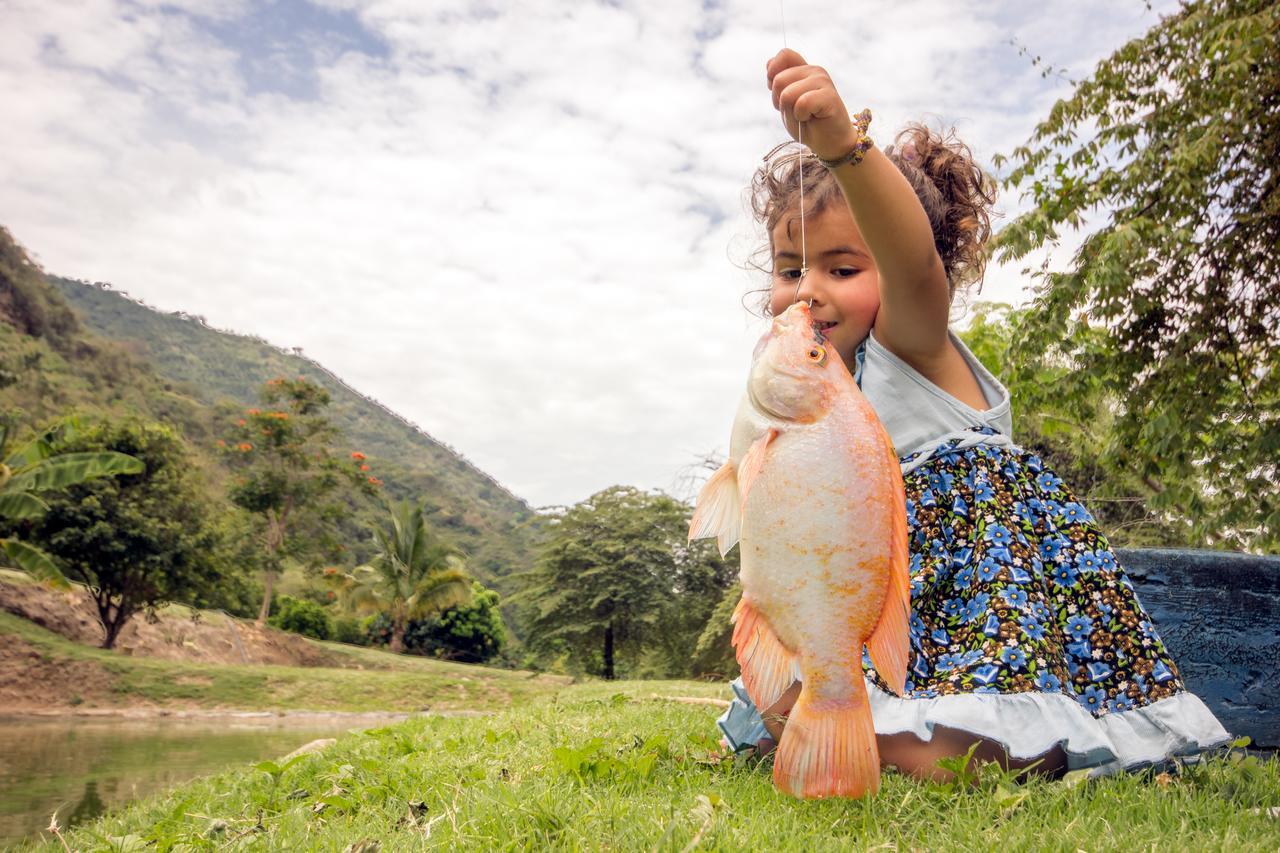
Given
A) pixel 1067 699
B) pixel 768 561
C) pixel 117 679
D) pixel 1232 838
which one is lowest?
pixel 117 679

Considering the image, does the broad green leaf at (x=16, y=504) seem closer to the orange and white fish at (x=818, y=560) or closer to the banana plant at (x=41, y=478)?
the banana plant at (x=41, y=478)

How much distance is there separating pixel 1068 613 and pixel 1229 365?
696 centimetres

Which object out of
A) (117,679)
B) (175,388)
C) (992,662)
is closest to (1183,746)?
(992,662)

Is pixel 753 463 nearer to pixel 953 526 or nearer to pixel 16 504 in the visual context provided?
pixel 953 526

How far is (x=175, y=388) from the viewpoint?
63.4 meters

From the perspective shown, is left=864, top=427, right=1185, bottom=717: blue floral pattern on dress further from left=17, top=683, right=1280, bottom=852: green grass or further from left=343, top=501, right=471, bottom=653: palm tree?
left=343, top=501, right=471, bottom=653: palm tree

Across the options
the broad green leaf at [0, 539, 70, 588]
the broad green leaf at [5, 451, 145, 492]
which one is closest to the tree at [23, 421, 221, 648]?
the broad green leaf at [0, 539, 70, 588]

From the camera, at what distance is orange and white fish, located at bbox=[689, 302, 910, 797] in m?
1.62

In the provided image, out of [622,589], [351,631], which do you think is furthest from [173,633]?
[622,589]

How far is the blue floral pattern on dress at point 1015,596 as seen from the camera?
2.31 meters

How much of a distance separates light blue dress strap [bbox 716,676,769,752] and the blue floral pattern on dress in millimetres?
413

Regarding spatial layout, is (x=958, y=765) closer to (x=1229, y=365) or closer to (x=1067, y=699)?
(x=1067, y=699)

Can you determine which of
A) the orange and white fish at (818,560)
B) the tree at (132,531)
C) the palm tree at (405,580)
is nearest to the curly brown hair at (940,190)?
the orange and white fish at (818,560)

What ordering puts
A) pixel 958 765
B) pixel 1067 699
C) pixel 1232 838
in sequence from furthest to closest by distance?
1. pixel 1067 699
2. pixel 958 765
3. pixel 1232 838
